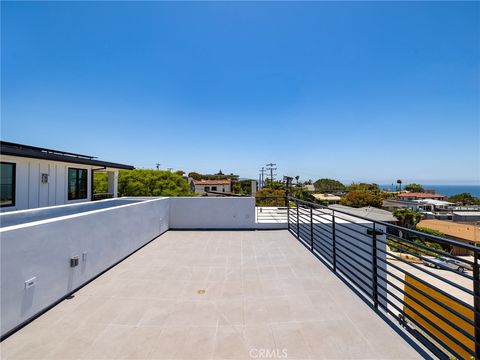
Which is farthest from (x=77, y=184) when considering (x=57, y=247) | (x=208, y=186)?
(x=208, y=186)

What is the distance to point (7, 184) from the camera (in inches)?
195

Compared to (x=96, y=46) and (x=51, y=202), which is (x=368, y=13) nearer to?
(x=96, y=46)

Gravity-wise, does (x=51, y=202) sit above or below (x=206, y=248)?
above

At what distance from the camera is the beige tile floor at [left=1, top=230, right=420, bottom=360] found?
1745 millimetres

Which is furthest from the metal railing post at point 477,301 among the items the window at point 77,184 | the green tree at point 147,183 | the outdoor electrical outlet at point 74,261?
the green tree at point 147,183

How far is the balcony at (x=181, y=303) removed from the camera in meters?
1.77

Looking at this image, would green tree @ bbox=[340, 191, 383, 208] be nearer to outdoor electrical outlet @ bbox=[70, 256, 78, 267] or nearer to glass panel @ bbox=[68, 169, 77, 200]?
glass panel @ bbox=[68, 169, 77, 200]

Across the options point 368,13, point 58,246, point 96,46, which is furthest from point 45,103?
point 368,13

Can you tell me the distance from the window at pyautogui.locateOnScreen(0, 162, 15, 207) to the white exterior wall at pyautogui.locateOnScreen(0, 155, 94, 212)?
2.6 inches

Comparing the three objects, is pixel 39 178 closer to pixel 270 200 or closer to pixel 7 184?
pixel 7 184

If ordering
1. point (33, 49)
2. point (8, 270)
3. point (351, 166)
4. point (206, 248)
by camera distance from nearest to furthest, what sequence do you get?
point (8, 270), point (206, 248), point (33, 49), point (351, 166)

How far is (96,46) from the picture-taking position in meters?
6.80

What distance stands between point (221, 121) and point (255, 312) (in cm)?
1253

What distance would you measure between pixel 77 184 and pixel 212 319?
23.5ft
